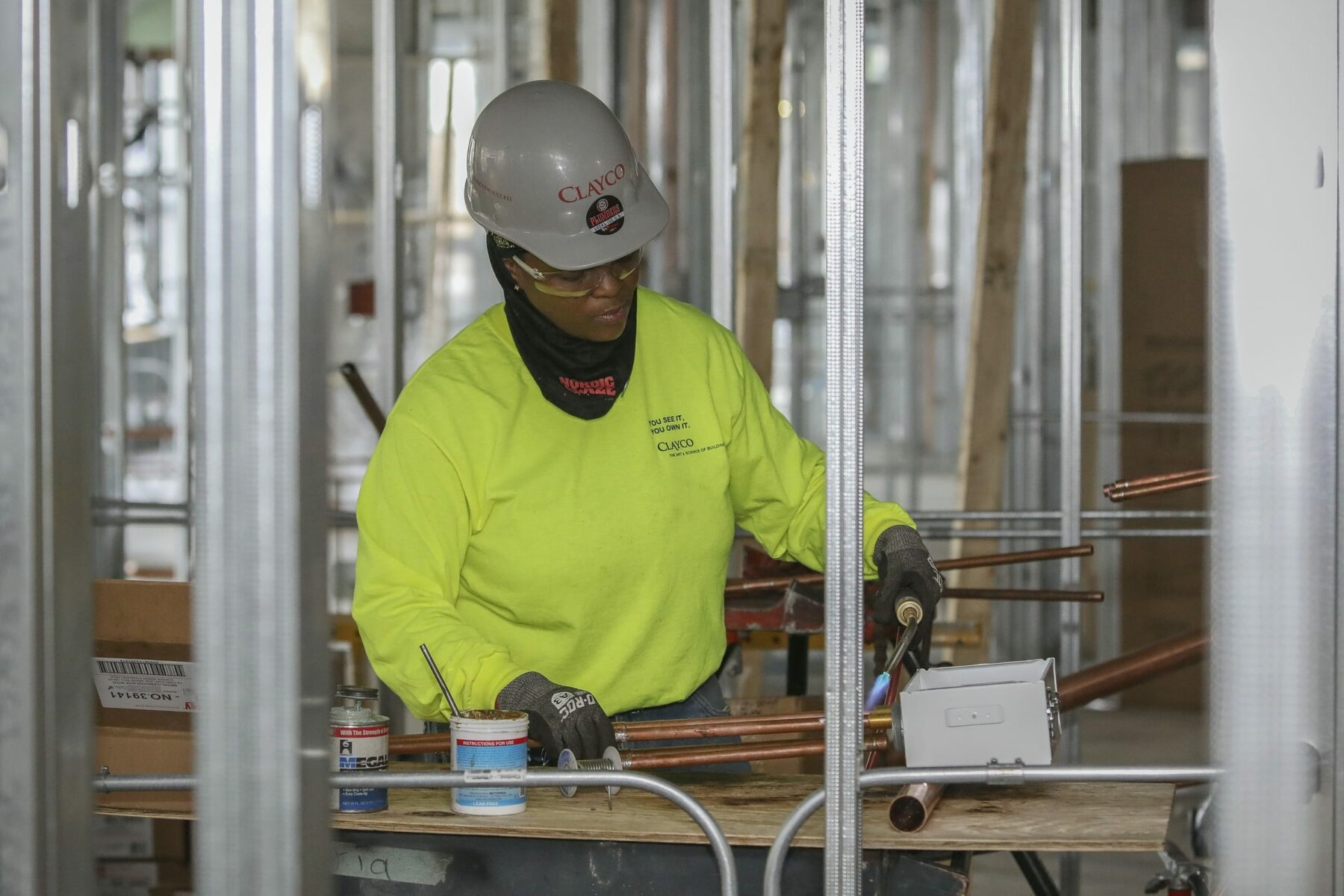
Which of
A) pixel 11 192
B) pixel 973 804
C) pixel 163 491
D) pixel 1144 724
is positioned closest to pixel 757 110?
pixel 973 804

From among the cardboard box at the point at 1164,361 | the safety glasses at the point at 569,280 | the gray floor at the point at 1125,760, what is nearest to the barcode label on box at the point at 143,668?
the safety glasses at the point at 569,280

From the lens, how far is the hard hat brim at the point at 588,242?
7.96 feet

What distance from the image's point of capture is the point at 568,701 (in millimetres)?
2109

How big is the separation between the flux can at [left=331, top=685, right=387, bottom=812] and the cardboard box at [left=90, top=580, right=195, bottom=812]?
390 millimetres

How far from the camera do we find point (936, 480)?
826 cm

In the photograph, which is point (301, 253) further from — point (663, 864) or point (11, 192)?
point (663, 864)

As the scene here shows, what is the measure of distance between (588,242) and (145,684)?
0.98 meters

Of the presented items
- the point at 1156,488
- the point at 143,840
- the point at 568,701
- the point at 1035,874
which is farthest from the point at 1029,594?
the point at 143,840

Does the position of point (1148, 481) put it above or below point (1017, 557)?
above

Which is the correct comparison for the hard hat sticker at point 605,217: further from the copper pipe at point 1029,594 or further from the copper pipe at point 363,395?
the copper pipe at point 363,395

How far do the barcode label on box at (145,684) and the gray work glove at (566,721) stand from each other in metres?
0.56

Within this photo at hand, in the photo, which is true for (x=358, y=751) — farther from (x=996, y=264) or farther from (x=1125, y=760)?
(x=1125, y=760)

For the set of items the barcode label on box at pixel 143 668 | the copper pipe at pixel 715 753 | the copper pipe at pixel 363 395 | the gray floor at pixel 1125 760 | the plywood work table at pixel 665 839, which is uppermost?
the copper pipe at pixel 363 395

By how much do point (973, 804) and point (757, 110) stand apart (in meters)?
3.08
